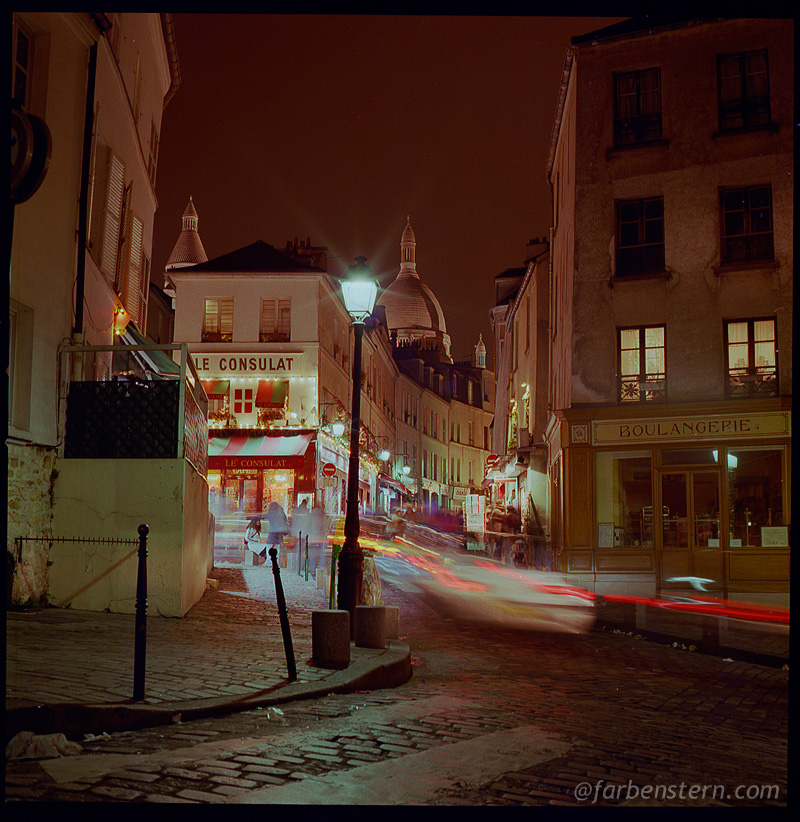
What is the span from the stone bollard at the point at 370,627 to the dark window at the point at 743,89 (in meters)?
17.0

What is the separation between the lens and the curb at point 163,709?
5.42m

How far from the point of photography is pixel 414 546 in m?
24.6

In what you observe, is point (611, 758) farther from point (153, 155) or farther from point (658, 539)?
point (153, 155)

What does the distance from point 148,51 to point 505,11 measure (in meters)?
17.2

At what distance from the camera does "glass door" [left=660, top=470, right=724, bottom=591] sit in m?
21.0

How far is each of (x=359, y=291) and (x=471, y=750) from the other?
22.8ft

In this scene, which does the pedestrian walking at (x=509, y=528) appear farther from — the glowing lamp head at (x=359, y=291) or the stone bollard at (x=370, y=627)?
the stone bollard at (x=370, y=627)

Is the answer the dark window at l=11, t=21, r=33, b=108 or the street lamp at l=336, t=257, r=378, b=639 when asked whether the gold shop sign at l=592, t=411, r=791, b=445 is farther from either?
the dark window at l=11, t=21, r=33, b=108

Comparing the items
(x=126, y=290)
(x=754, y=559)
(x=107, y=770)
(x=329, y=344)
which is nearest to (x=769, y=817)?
(x=107, y=770)

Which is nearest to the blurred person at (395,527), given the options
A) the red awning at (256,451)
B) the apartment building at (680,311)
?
the apartment building at (680,311)

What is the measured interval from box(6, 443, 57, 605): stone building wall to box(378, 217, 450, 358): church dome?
96.0 meters

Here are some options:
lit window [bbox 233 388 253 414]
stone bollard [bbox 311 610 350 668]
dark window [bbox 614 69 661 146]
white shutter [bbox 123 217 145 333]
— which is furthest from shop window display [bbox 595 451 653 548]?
lit window [bbox 233 388 253 414]

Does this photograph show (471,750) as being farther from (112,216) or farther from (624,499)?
(624,499)

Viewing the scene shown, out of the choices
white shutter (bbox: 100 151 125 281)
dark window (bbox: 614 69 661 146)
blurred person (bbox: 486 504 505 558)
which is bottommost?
blurred person (bbox: 486 504 505 558)
